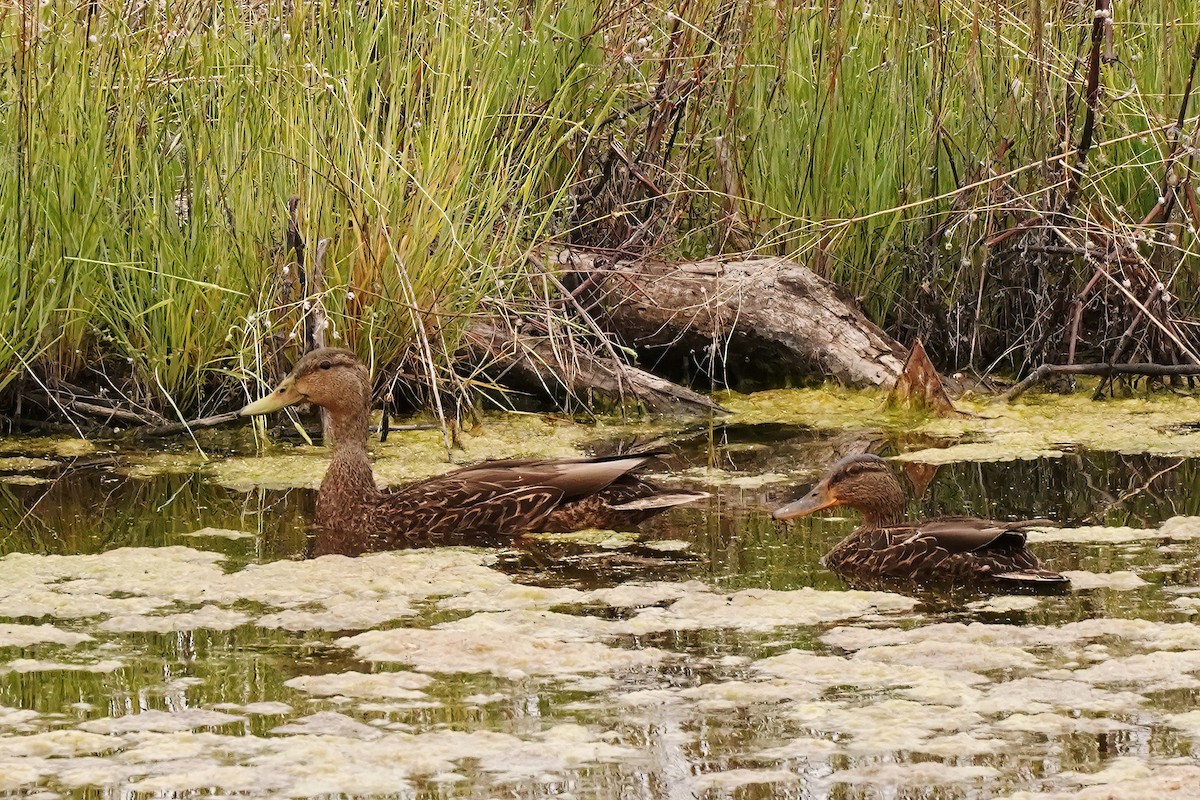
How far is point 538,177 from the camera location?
28.3ft

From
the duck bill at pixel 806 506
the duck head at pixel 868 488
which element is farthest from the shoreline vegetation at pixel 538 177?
the duck head at pixel 868 488

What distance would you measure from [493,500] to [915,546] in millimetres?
1569

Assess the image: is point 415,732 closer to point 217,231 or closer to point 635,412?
point 217,231

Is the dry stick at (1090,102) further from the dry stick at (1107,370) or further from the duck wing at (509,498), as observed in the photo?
the duck wing at (509,498)

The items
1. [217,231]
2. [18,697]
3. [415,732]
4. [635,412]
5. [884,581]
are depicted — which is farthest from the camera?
[635,412]

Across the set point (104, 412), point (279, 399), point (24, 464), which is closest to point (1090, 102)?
point (279, 399)

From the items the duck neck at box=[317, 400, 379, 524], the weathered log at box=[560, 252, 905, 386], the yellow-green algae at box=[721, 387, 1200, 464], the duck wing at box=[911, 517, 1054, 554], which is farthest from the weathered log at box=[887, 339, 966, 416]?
the duck neck at box=[317, 400, 379, 524]

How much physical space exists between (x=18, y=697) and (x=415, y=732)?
103 centimetres

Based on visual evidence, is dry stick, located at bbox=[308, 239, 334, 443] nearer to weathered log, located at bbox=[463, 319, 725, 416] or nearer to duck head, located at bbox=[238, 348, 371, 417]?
duck head, located at bbox=[238, 348, 371, 417]

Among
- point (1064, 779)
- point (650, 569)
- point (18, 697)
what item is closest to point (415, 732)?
point (18, 697)

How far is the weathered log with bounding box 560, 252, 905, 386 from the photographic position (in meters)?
9.13

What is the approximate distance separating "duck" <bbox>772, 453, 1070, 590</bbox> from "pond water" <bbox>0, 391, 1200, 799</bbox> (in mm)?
139

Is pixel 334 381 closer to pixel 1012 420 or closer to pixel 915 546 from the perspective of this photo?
pixel 915 546

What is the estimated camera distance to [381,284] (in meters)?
7.73
